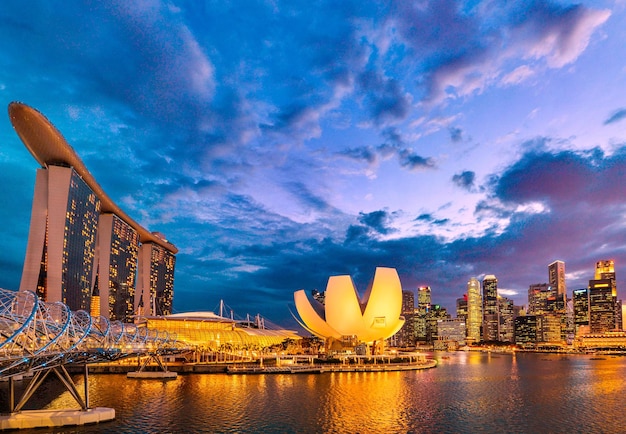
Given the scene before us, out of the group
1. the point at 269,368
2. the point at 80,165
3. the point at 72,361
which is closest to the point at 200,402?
the point at 72,361

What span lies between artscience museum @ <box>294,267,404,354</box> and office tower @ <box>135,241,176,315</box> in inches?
3674

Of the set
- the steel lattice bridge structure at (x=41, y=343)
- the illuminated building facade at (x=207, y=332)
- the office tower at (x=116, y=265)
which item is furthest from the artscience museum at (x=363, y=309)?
the office tower at (x=116, y=265)

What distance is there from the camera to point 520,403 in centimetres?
3894

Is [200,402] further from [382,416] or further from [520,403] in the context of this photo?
[520,403]

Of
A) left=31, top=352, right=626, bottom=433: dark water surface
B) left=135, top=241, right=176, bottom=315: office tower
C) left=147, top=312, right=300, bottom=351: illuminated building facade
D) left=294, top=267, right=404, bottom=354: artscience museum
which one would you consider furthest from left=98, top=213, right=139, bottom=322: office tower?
left=31, top=352, right=626, bottom=433: dark water surface

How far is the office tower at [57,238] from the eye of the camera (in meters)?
81.8

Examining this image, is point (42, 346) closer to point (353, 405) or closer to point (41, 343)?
point (41, 343)

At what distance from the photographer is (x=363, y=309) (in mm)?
77562

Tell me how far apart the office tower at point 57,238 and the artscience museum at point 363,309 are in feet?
139

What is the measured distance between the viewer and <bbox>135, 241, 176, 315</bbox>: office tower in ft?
540

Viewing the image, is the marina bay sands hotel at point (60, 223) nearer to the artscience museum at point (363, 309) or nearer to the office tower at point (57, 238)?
the office tower at point (57, 238)

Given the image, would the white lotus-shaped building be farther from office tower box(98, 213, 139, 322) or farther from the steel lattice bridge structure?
office tower box(98, 213, 139, 322)

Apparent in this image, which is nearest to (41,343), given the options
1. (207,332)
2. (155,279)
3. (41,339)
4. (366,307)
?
(41,339)

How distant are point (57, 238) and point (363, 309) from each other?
166 ft
